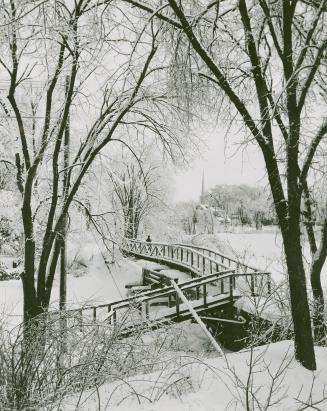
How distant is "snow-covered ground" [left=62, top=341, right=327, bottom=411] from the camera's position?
4914mm

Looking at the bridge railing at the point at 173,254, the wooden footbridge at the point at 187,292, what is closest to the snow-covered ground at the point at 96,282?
the bridge railing at the point at 173,254

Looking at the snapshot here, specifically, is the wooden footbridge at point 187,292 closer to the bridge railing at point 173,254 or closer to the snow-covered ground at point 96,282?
the bridge railing at point 173,254

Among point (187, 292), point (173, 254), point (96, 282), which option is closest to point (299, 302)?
point (187, 292)

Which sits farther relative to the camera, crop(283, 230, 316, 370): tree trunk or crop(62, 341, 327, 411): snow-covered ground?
crop(283, 230, 316, 370): tree trunk

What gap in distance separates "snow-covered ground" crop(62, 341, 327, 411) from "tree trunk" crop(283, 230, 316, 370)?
0.66ft

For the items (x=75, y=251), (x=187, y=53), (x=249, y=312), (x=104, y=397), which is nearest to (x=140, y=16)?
(x=187, y=53)

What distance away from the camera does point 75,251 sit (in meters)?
31.3

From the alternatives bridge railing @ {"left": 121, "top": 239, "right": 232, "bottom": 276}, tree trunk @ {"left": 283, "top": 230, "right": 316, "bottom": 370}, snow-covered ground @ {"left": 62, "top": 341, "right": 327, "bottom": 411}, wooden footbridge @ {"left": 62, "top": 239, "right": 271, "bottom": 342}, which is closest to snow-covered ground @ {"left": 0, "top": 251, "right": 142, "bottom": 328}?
bridge railing @ {"left": 121, "top": 239, "right": 232, "bottom": 276}

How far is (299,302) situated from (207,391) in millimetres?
2149

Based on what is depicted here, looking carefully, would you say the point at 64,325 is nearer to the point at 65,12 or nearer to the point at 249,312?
the point at 65,12

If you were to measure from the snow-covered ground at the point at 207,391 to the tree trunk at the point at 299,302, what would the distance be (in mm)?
200

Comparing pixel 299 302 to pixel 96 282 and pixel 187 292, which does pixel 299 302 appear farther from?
pixel 96 282

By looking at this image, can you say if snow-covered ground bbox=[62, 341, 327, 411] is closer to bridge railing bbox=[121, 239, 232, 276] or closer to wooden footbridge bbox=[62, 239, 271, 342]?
wooden footbridge bbox=[62, 239, 271, 342]

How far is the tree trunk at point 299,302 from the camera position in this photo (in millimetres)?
6555
